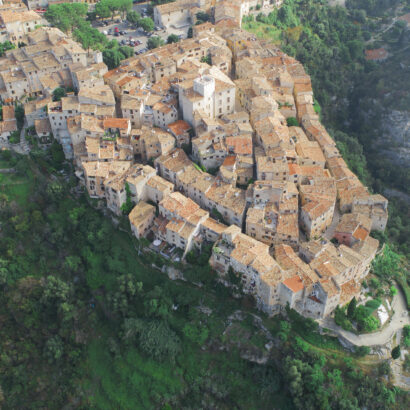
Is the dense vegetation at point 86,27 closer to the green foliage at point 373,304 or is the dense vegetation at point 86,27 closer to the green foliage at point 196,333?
the green foliage at point 196,333

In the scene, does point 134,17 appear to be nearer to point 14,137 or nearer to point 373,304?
point 14,137

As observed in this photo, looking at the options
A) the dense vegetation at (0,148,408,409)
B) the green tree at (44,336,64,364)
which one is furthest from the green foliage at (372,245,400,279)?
the green tree at (44,336,64,364)

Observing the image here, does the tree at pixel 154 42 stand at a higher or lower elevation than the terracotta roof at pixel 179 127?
higher

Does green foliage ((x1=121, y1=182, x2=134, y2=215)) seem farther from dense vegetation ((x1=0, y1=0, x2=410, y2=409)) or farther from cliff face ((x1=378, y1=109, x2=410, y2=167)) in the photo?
cliff face ((x1=378, y1=109, x2=410, y2=167))

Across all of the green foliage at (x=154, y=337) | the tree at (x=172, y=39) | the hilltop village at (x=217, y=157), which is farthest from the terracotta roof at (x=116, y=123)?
the tree at (x=172, y=39)

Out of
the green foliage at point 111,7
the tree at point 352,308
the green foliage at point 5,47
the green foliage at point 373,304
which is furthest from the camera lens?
the green foliage at point 111,7
